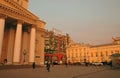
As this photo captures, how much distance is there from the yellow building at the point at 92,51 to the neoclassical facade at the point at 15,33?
159 feet

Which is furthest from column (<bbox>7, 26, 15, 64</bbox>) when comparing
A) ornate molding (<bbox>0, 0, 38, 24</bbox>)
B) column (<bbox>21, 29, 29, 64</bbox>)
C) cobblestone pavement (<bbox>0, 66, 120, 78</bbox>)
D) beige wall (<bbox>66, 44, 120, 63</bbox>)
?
beige wall (<bbox>66, 44, 120, 63</bbox>)

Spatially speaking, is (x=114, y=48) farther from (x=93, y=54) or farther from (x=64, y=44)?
(x=64, y=44)

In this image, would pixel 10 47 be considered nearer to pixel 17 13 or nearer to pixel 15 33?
pixel 15 33

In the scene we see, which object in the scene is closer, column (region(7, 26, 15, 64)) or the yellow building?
column (region(7, 26, 15, 64))

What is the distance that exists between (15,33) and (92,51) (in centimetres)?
5829

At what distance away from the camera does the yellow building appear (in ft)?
252

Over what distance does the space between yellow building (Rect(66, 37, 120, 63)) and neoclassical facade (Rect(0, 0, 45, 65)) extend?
48508 mm

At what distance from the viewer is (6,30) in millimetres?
33406

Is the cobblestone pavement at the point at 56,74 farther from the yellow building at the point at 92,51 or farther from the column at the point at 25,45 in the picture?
the yellow building at the point at 92,51

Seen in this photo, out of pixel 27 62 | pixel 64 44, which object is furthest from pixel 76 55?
pixel 27 62

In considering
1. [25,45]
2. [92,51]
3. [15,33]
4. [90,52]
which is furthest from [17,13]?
[90,52]

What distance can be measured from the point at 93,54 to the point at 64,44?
17.7 meters

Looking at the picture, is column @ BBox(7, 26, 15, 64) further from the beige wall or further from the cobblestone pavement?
the beige wall

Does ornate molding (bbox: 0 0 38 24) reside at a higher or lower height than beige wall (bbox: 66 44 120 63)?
higher
